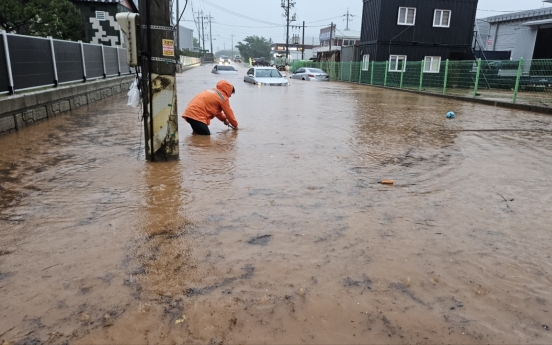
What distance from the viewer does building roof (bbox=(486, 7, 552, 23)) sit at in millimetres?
27047

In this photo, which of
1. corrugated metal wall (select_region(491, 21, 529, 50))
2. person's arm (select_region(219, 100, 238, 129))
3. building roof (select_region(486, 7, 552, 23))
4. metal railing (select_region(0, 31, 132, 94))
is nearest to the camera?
metal railing (select_region(0, 31, 132, 94))

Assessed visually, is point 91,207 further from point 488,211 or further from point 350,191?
point 488,211

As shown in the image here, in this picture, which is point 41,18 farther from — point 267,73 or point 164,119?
point 164,119

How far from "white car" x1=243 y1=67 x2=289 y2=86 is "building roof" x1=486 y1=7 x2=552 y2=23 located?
18056 mm

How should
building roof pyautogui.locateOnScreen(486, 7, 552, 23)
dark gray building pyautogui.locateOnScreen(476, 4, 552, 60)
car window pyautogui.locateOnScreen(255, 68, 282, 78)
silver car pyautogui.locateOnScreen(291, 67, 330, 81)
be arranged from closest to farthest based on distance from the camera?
dark gray building pyautogui.locateOnScreen(476, 4, 552, 60) → car window pyautogui.locateOnScreen(255, 68, 282, 78) → building roof pyautogui.locateOnScreen(486, 7, 552, 23) → silver car pyautogui.locateOnScreen(291, 67, 330, 81)

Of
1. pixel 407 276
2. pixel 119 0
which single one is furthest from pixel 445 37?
pixel 407 276

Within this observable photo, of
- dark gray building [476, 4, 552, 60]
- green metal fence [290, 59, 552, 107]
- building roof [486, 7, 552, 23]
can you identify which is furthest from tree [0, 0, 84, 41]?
building roof [486, 7, 552, 23]

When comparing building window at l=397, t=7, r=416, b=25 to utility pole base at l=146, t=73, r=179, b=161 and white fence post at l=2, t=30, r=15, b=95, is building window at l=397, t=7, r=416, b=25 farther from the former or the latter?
utility pole base at l=146, t=73, r=179, b=161

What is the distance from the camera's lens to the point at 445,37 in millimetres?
26766

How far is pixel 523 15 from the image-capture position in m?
28.3

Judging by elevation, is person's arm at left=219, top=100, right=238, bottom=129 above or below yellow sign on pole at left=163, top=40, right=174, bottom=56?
below

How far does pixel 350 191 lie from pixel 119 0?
2236 centimetres

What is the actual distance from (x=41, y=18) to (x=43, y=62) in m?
7.11

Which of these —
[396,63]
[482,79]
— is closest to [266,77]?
[396,63]
